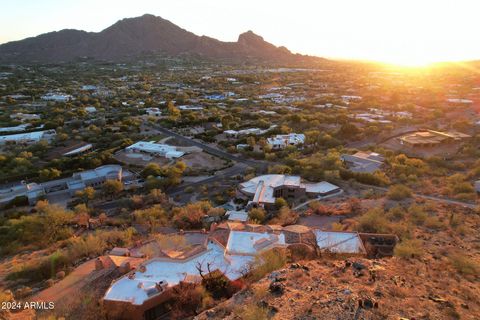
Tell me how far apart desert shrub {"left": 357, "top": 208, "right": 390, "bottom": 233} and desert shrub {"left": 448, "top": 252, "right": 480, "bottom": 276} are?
391 cm

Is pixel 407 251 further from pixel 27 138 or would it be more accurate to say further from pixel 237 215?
pixel 27 138

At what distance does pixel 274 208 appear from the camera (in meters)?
23.7

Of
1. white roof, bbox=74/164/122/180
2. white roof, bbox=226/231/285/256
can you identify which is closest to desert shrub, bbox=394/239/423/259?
white roof, bbox=226/231/285/256

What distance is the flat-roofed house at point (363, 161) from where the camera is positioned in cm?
3058

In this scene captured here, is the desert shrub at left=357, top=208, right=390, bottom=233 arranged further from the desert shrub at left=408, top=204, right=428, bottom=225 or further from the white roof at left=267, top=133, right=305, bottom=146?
the white roof at left=267, top=133, right=305, bottom=146

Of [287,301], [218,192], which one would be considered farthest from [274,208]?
[287,301]

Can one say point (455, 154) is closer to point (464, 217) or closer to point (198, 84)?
point (464, 217)

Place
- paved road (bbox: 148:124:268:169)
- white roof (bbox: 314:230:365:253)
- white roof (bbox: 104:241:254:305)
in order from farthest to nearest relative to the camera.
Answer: paved road (bbox: 148:124:268:169)
white roof (bbox: 314:230:365:253)
white roof (bbox: 104:241:254:305)

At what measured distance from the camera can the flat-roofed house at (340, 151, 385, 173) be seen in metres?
30.6

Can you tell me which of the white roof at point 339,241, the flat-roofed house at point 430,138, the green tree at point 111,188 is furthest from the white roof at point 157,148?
the flat-roofed house at point 430,138

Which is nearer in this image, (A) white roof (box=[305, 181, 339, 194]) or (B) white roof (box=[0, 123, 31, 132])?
(A) white roof (box=[305, 181, 339, 194])

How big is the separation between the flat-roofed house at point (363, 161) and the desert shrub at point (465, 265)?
1665 cm

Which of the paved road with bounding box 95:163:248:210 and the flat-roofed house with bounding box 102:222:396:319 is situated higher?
the flat-roofed house with bounding box 102:222:396:319

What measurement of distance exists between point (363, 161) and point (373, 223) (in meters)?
15.5
